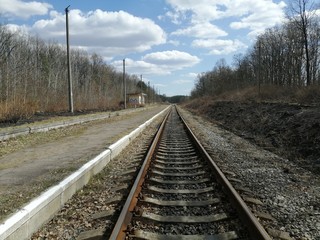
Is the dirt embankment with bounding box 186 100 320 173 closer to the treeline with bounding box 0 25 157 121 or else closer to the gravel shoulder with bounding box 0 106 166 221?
the gravel shoulder with bounding box 0 106 166 221

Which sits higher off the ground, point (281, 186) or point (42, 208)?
point (42, 208)

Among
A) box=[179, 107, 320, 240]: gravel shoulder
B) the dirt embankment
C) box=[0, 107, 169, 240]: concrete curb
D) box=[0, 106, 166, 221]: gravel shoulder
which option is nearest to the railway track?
box=[179, 107, 320, 240]: gravel shoulder

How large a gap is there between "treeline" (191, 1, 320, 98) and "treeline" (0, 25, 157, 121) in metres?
24.7

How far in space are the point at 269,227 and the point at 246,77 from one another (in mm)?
88278

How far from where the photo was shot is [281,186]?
7426 millimetres

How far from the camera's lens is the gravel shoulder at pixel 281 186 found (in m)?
5.13

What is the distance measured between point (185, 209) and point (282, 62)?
7144 cm

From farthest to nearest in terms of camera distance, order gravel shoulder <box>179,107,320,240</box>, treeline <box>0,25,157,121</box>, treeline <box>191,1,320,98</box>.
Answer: treeline <box>191,1,320,98</box> → treeline <box>0,25,157,121</box> → gravel shoulder <box>179,107,320,240</box>

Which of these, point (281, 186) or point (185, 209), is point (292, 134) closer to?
point (281, 186)

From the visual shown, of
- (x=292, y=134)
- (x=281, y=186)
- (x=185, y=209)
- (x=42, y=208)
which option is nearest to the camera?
(x=42, y=208)

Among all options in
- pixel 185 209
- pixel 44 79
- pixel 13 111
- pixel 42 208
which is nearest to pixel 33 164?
pixel 42 208

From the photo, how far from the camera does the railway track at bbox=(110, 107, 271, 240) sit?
471 centimetres

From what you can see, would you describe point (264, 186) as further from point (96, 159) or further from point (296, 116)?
point (296, 116)

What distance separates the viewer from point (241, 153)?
40.2 ft
